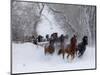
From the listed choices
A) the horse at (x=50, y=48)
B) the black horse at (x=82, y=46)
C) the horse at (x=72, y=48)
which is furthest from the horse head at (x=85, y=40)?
the horse at (x=50, y=48)

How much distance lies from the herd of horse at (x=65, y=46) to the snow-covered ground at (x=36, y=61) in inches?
2.1

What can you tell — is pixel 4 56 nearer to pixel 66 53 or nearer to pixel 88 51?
pixel 66 53

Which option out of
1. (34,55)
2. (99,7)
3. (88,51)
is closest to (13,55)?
(34,55)

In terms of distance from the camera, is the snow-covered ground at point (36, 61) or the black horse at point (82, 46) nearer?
the snow-covered ground at point (36, 61)

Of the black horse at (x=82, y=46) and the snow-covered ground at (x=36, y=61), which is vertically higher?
the black horse at (x=82, y=46)

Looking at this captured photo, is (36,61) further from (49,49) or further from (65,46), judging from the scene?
(65,46)

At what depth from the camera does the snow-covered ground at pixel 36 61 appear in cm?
225

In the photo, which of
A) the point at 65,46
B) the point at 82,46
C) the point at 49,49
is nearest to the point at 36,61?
the point at 49,49

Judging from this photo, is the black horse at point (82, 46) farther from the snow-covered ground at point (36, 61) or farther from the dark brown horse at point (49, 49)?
the dark brown horse at point (49, 49)

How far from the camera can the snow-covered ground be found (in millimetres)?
2250

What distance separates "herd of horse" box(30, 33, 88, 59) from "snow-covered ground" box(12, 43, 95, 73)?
5 centimetres

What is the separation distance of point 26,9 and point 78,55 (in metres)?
0.83

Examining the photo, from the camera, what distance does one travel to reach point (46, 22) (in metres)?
2.38

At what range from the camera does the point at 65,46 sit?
246cm
